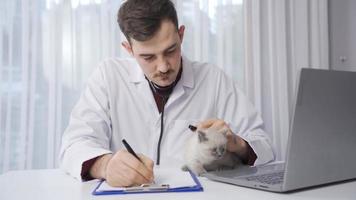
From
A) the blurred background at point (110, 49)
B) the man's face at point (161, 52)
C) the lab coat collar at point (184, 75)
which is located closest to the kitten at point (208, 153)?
the man's face at point (161, 52)

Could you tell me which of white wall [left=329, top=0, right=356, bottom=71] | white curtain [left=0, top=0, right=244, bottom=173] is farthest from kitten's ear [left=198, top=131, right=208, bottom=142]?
white wall [left=329, top=0, right=356, bottom=71]

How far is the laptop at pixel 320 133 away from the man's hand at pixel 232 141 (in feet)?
0.94

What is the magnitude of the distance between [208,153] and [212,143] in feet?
0.11

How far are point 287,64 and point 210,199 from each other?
74.1 inches

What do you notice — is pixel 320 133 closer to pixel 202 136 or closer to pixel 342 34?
pixel 202 136

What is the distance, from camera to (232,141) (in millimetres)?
1132

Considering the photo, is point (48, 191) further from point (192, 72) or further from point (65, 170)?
point (192, 72)

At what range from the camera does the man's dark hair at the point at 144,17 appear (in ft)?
4.08

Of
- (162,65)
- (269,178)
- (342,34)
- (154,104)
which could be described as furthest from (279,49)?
(269,178)

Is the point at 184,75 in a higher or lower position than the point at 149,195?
higher

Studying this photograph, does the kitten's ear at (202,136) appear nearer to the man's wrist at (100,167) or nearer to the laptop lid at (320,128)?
the man's wrist at (100,167)

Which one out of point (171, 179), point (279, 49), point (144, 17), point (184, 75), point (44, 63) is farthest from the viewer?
point (279, 49)

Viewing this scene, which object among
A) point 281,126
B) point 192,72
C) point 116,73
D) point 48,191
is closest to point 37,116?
point 116,73

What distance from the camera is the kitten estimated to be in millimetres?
1048
